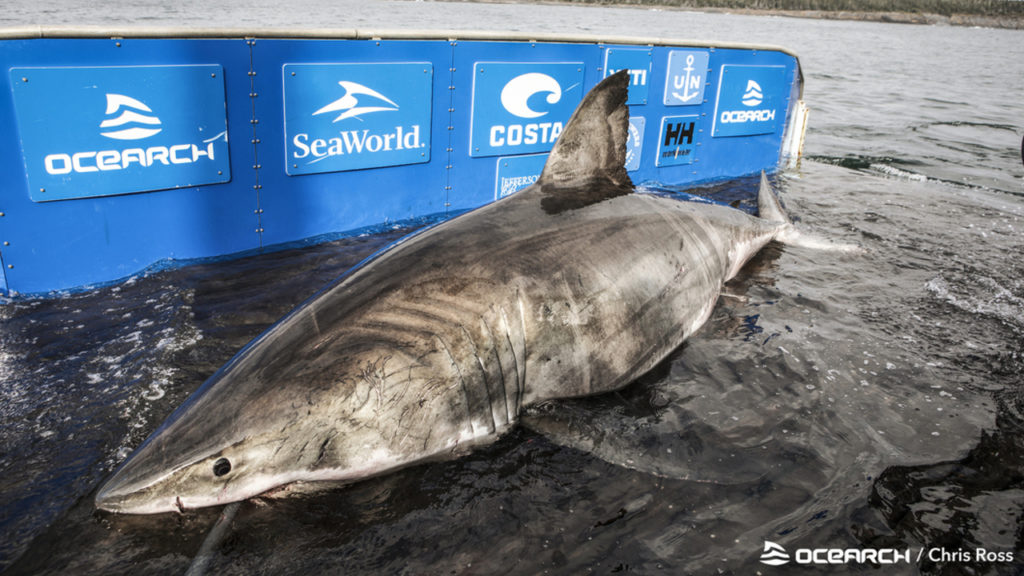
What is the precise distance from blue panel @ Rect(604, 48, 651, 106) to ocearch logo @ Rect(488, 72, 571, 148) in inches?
26.2

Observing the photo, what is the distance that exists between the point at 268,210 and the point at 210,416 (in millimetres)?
3402

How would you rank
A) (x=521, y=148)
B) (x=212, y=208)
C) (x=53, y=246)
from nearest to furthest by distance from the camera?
(x=53, y=246), (x=212, y=208), (x=521, y=148)

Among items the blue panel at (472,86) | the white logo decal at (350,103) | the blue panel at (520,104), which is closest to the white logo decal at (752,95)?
the blue panel at (472,86)

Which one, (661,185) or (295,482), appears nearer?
(295,482)

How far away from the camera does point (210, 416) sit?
2381 millimetres

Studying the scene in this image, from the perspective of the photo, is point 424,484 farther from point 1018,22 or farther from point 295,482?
point 1018,22

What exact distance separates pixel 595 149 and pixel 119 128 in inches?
127

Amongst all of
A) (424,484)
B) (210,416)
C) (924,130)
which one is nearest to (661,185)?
(424,484)

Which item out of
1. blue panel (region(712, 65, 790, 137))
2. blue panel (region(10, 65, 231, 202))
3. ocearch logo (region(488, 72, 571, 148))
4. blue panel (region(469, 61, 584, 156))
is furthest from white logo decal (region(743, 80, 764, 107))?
blue panel (region(10, 65, 231, 202))

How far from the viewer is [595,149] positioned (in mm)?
4055

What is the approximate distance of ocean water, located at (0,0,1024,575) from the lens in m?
2.47

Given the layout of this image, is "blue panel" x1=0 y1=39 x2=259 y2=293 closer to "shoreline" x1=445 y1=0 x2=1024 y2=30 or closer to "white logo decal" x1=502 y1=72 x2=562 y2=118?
"white logo decal" x1=502 y1=72 x2=562 y2=118

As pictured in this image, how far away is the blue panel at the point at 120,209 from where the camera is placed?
168 inches

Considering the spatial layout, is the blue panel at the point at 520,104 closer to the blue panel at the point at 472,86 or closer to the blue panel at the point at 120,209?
the blue panel at the point at 472,86
